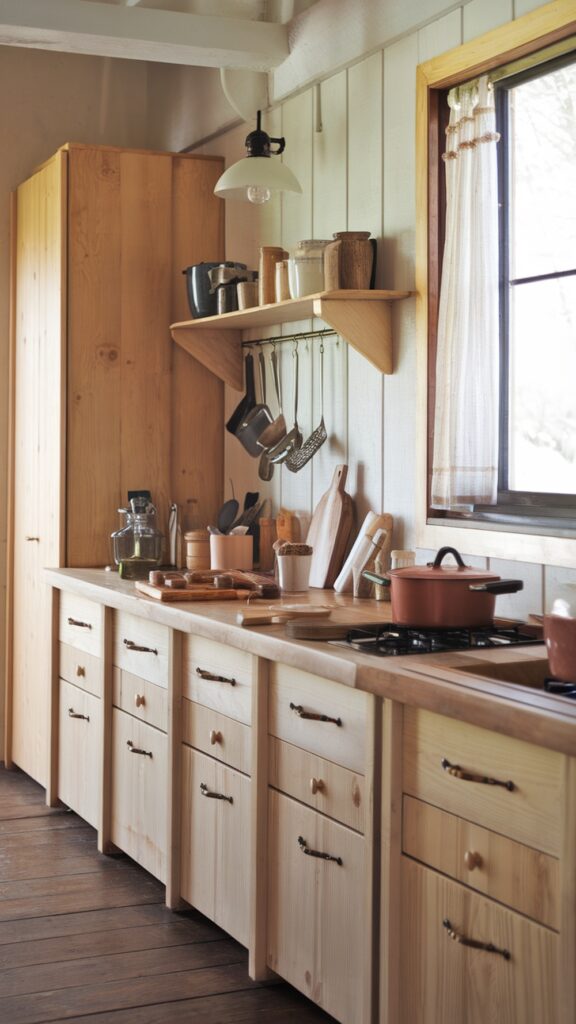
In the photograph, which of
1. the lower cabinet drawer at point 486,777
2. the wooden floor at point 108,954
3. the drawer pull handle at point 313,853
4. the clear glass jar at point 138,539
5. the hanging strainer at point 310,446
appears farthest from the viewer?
the clear glass jar at point 138,539

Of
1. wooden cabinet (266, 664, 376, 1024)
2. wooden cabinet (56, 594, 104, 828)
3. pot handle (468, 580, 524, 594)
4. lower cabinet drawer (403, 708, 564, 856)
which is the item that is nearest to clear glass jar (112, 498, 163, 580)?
wooden cabinet (56, 594, 104, 828)

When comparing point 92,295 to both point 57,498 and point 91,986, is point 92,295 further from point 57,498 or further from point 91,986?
point 91,986

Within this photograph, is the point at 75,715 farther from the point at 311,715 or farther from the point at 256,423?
the point at 311,715

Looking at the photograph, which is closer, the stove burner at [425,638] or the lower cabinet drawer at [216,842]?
the stove burner at [425,638]

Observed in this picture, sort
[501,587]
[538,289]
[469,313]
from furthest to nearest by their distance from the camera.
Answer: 1. [469,313]
2. [538,289]
3. [501,587]

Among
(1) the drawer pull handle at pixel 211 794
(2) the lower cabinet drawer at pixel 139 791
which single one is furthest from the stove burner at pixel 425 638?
(2) the lower cabinet drawer at pixel 139 791

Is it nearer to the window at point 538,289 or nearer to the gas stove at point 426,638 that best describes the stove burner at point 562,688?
the gas stove at point 426,638

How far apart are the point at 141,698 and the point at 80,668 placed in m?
0.57

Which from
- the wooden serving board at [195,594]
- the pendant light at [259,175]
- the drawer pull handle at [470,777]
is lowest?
the drawer pull handle at [470,777]

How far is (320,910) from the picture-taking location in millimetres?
2600

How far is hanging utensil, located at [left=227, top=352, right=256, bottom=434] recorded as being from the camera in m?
4.28

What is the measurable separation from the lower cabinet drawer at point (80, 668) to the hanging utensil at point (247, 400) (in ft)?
3.03

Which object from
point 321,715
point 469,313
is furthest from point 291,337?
point 321,715

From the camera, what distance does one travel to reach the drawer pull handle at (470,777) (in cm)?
201
